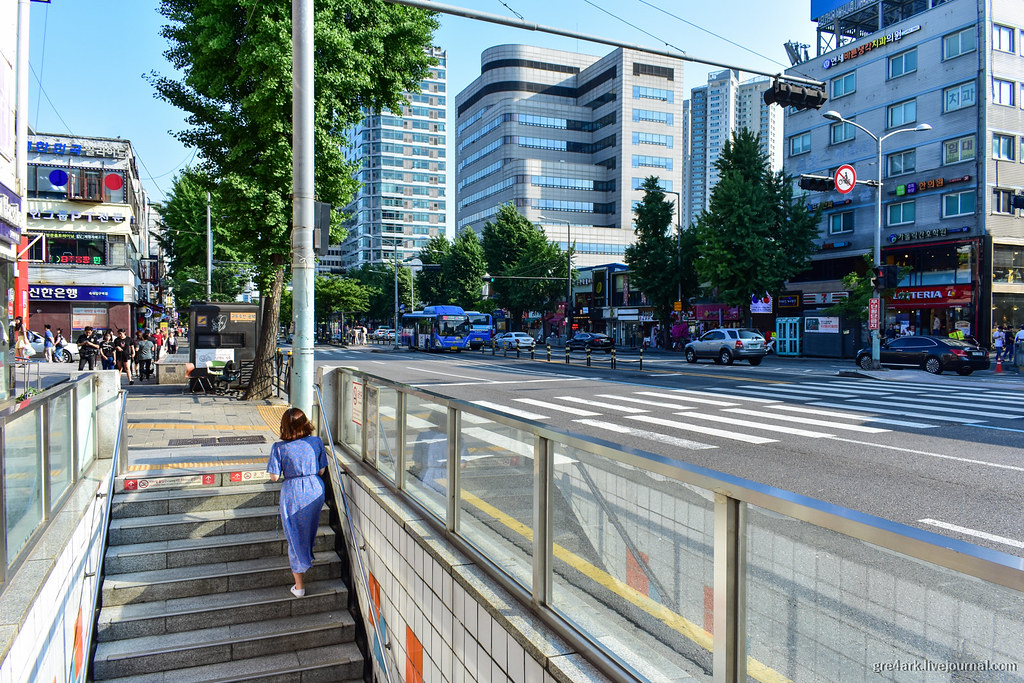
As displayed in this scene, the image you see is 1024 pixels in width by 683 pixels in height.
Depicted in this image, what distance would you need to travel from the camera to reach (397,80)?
17.5 metres

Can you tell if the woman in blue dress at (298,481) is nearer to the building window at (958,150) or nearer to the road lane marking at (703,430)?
the road lane marking at (703,430)

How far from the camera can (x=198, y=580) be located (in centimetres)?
668

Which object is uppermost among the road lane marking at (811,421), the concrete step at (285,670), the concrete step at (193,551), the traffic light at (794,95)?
the traffic light at (794,95)

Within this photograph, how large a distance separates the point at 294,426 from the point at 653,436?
6686 millimetres

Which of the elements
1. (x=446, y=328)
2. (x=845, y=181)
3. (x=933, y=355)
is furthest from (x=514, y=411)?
(x=446, y=328)

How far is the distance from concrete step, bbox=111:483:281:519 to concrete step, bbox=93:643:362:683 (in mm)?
1791

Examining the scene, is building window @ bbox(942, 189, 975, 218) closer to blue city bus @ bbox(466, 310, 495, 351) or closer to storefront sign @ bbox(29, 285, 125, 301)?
blue city bus @ bbox(466, 310, 495, 351)

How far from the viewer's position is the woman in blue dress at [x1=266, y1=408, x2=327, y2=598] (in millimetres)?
6352

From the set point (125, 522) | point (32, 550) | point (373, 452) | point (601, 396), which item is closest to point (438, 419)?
point (373, 452)

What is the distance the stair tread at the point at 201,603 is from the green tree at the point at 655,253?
45570 millimetres

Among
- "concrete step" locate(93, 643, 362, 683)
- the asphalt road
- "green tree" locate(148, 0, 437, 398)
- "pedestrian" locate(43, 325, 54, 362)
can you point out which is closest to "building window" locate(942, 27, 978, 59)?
the asphalt road

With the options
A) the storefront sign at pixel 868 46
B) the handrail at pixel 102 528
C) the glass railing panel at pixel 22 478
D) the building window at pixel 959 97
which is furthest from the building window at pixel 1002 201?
the glass railing panel at pixel 22 478

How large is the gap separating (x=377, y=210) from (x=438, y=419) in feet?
472

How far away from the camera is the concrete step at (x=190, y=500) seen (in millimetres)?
7246
